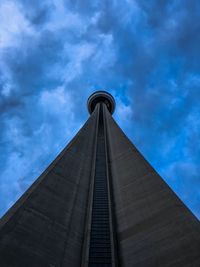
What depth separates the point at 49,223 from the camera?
1908 cm

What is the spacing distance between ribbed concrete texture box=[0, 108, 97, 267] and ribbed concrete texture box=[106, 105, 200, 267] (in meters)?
2.88

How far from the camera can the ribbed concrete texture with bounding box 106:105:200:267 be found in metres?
15.4

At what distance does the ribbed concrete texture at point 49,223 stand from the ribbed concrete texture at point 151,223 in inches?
113

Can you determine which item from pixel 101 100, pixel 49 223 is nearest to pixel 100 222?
pixel 49 223

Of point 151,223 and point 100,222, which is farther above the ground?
point 100,222

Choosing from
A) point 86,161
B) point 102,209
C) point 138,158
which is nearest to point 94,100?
point 86,161

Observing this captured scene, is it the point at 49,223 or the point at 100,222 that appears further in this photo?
the point at 100,222

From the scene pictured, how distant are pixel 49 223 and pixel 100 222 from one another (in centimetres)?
455

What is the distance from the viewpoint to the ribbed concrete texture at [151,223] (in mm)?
15383

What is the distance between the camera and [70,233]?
19.7 meters

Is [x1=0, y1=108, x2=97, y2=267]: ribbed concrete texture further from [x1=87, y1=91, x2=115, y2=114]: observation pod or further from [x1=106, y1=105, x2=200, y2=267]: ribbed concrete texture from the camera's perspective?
[x1=87, y1=91, x2=115, y2=114]: observation pod

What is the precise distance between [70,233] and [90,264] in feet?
9.54

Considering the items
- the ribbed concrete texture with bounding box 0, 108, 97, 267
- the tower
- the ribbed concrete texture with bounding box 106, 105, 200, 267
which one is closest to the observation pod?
the tower

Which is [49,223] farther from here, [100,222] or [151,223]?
[151,223]
